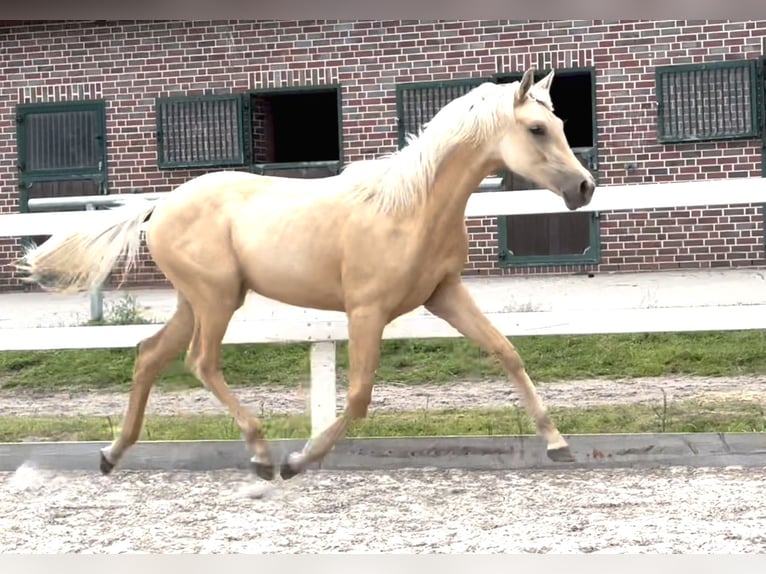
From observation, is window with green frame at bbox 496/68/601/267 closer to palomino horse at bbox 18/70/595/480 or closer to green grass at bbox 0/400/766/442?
green grass at bbox 0/400/766/442

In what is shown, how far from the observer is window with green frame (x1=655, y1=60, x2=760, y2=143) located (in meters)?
7.64

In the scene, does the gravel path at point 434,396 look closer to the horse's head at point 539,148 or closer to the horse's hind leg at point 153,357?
the horse's hind leg at point 153,357

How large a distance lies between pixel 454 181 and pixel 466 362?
326 cm

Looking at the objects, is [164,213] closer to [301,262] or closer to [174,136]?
[301,262]

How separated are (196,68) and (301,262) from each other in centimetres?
592

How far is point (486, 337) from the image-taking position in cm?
290

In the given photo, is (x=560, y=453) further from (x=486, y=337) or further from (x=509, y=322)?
(x=509, y=322)

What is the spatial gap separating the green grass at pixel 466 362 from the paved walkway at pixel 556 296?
0.75 ft

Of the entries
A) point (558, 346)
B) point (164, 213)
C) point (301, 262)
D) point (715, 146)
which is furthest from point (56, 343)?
point (715, 146)

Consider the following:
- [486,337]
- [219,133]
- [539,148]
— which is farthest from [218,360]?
[219,133]

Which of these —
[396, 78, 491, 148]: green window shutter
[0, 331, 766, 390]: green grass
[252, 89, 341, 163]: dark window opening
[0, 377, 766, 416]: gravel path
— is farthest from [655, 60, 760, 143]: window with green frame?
[252, 89, 341, 163]: dark window opening

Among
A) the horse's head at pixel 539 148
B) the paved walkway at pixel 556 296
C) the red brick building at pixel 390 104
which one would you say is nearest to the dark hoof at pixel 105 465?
the horse's head at pixel 539 148

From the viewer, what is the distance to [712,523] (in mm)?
3094

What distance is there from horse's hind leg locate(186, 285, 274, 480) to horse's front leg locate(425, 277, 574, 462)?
0.57 metres
